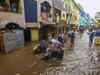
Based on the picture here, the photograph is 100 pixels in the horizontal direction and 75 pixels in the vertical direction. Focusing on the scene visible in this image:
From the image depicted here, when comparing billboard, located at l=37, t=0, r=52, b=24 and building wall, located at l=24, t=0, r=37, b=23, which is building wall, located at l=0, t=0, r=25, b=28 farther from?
billboard, located at l=37, t=0, r=52, b=24

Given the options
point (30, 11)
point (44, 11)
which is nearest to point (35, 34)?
Result: point (30, 11)

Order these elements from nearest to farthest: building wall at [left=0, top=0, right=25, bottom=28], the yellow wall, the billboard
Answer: building wall at [left=0, top=0, right=25, bottom=28], the yellow wall, the billboard

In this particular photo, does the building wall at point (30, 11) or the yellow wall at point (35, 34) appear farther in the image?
the yellow wall at point (35, 34)

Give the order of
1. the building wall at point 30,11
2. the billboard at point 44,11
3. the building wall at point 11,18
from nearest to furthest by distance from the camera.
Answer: the building wall at point 11,18, the building wall at point 30,11, the billboard at point 44,11

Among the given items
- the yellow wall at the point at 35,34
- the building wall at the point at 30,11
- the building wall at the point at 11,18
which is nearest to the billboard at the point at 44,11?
the building wall at the point at 30,11

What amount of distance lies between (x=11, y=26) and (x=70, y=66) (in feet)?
25.4

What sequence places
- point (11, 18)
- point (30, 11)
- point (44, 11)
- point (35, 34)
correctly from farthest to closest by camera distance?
point (44, 11), point (35, 34), point (30, 11), point (11, 18)

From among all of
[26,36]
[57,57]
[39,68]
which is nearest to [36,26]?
[26,36]

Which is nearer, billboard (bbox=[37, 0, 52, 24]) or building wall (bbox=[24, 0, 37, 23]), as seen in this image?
building wall (bbox=[24, 0, 37, 23])

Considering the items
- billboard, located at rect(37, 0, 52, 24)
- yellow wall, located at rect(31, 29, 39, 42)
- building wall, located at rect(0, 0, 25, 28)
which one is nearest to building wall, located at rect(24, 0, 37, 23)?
building wall, located at rect(0, 0, 25, 28)

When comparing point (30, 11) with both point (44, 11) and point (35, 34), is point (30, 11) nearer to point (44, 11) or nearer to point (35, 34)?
point (35, 34)

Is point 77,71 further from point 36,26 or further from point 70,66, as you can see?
point 36,26

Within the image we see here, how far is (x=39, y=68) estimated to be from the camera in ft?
17.1

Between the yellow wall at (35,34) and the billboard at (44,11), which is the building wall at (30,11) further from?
the yellow wall at (35,34)
